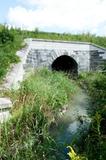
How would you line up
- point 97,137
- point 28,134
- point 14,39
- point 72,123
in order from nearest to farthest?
point 97,137 < point 28,134 < point 72,123 < point 14,39

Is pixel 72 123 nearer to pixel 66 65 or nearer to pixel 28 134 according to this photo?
pixel 28 134

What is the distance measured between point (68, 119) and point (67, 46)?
1111 cm

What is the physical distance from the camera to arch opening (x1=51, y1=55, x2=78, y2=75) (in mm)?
24141

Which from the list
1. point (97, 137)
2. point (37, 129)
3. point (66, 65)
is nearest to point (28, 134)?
point (37, 129)

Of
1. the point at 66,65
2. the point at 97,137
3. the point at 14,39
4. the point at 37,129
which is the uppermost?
the point at 14,39

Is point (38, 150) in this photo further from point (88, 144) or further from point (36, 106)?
point (36, 106)

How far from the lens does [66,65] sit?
84.6ft

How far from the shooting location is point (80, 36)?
2623 centimetres

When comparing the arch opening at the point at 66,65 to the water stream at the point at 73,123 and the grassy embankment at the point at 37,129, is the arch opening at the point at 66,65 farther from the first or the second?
the grassy embankment at the point at 37,129

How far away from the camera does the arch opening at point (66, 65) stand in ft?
79.2

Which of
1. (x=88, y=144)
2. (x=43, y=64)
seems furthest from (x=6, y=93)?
(x=43, y=64)

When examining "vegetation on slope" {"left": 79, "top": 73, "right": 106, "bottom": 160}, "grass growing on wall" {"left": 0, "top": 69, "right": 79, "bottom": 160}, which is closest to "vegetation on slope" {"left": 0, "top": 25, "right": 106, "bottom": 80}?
"grass growing on wall" {"left": 0, "top": 69, "right": 79, "bottom": 160}

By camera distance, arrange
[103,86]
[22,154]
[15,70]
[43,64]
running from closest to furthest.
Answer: [22,154] < [103,86] < [15,70] < [43,64]

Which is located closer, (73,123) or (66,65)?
(73,123)
